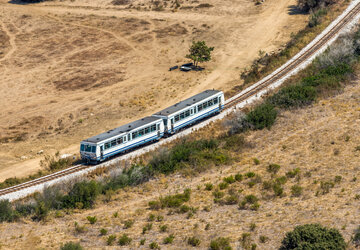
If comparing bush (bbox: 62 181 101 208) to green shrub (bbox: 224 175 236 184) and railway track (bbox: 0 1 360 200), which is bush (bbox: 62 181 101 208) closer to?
railway track (bbox: 0 1 360 200)

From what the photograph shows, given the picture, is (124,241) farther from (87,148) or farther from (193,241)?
(87,148)

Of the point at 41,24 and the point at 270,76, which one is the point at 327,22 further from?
the point at 41,24

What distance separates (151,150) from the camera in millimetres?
39344

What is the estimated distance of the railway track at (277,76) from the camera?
118ft

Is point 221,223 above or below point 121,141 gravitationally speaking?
below

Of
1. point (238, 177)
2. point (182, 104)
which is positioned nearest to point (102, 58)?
point (182, 104)

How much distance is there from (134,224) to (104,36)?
63.7m

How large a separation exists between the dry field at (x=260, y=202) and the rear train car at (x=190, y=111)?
8722mm

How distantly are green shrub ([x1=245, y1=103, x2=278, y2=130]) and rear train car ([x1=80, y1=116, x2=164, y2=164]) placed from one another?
332 inches

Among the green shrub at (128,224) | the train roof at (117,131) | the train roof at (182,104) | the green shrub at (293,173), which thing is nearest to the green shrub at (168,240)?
the green shrub at (128,224)

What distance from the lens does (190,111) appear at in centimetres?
4384

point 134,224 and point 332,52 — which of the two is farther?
point 332,52

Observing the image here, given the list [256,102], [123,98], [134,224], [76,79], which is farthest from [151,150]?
[76,79]

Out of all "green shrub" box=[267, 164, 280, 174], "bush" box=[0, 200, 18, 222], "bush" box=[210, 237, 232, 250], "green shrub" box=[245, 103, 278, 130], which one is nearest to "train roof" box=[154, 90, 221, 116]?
"green shrub" box=[245, 103, 278, 130]
